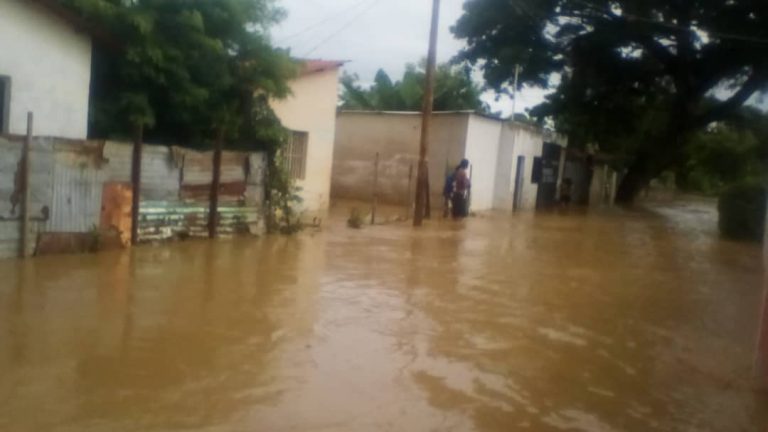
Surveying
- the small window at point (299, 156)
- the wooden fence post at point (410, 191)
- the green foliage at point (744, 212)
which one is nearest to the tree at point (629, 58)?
the green foliage at point (744, 212)

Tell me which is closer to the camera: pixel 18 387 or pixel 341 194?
pixel 18 387

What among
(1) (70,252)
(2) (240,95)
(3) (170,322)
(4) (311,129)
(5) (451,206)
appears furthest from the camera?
(5) (451,206)

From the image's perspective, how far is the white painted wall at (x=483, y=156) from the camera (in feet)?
81.0

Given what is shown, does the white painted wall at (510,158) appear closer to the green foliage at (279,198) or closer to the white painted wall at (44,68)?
the green foliage at (279,198)

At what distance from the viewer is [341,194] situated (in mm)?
25953

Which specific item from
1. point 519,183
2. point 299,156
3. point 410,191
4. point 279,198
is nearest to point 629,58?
point 519,183

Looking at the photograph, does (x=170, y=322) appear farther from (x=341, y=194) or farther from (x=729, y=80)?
(x=729, y=80)

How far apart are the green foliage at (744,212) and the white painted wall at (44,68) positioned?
52.8 feet

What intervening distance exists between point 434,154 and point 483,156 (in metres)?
1.58

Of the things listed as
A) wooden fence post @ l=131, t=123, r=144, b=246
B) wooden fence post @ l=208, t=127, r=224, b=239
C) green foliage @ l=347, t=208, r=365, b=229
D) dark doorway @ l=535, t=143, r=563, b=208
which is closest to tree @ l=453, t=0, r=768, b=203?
dark doorway @ l=535, t=143, r=563, b=208

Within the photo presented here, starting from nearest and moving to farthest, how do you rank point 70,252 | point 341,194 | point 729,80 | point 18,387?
point 18,387
point 70,252
point 341,194
point 729,80

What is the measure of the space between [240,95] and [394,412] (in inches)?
369

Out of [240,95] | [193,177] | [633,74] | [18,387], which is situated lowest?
[18,387]

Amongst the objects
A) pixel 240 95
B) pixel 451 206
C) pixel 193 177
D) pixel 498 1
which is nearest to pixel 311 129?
pixel 451 206
